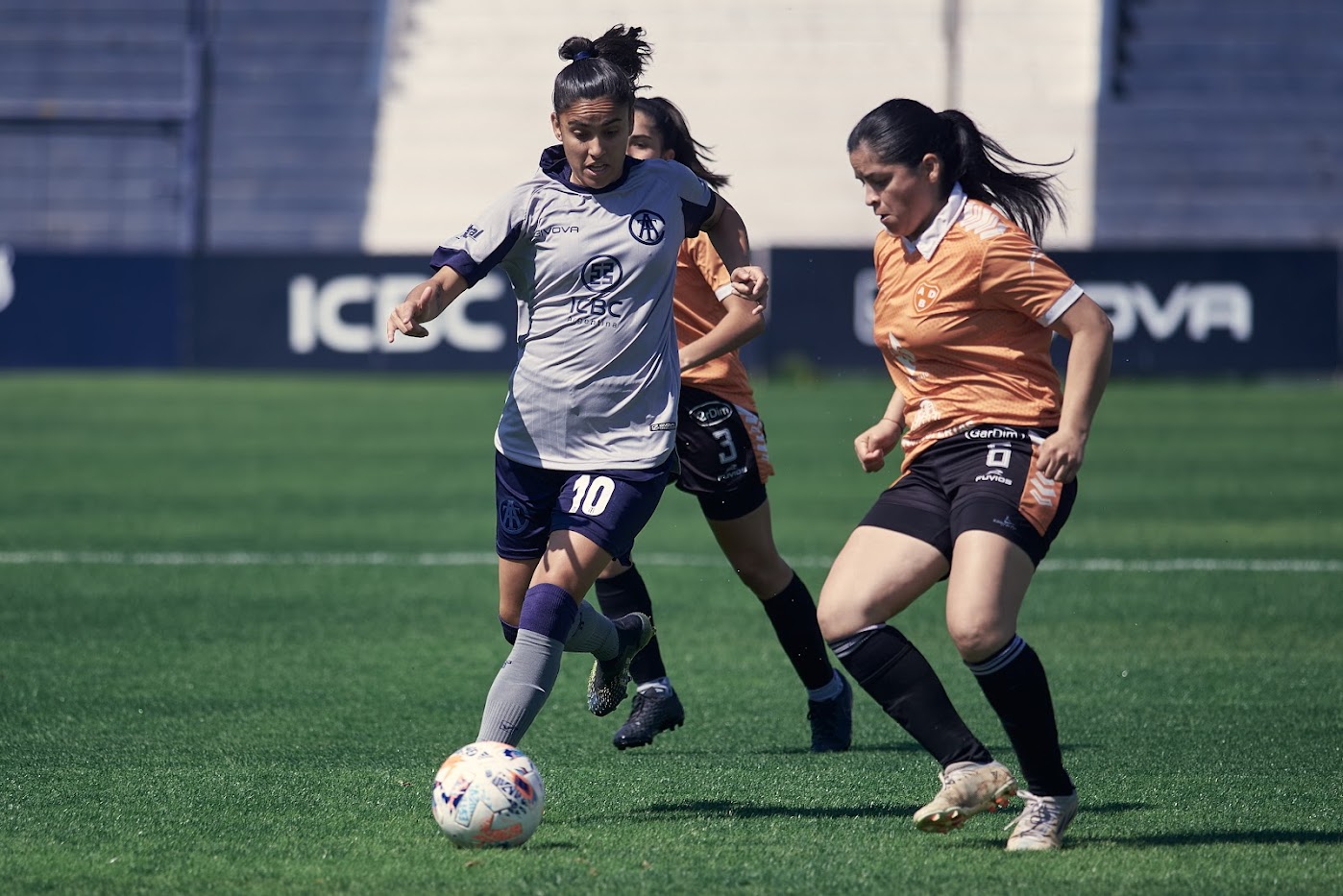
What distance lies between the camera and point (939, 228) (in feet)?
15.3

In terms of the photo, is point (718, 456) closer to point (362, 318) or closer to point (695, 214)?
point (695, 214)

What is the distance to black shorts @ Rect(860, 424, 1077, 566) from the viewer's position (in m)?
4.45

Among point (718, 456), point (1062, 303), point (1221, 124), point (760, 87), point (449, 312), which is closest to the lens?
point (1062, 303)

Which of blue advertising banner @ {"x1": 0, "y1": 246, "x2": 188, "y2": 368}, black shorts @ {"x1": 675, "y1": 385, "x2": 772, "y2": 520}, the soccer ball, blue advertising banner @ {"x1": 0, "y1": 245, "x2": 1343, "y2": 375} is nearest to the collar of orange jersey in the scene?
black shorts @ {"x1": 675, "y1": 385, "x2": 772, "y2": 520}

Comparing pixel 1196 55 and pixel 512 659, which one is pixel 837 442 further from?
pixel 1196 55

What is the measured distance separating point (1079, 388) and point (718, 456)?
170cm

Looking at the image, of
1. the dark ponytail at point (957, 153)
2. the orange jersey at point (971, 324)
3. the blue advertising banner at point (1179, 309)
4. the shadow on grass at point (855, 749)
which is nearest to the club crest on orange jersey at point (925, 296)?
the orange jersey at point (971, 324)

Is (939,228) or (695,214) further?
(695,214)

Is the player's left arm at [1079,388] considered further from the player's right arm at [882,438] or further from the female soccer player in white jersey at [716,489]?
the female soccer player in white jersey at [716,489]

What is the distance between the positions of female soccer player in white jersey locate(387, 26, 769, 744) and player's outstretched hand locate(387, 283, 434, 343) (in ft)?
0.11

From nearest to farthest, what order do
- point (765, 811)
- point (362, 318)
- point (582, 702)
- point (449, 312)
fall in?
point (765, 811) → point (582, 702) → point (449, 312) → point (362, 318)

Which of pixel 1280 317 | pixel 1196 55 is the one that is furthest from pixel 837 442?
pixel 1196 55

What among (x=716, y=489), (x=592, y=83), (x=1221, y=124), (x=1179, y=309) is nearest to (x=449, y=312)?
(x=1179, y=309)

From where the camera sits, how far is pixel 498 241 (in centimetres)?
470
